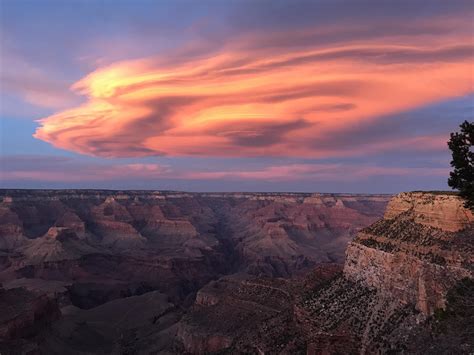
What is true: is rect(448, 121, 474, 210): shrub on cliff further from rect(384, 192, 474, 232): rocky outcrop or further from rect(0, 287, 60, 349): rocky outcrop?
rect(0, 287, 60, 349): rocky outcrop

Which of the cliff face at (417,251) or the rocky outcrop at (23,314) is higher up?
the cliff face at (417,251)

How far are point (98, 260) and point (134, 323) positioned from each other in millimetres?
79356

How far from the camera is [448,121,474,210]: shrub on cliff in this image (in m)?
36.5

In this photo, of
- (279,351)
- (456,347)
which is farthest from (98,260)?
(456,347)

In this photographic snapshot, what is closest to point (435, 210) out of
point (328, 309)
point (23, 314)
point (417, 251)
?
point (417, 251)

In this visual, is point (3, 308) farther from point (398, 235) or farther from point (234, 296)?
point (398, 235)

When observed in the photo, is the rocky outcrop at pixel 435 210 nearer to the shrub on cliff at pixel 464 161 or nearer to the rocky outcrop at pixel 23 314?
the shrub on cliff at pixel 464 161

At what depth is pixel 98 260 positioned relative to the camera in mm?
177375

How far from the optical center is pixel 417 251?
40.1 m

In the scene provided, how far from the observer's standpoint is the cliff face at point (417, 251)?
36572 millimetres

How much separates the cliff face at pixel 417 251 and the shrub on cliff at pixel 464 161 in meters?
3.42

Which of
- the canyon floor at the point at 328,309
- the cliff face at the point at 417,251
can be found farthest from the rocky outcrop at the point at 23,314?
the cliff face at the point at 417,251

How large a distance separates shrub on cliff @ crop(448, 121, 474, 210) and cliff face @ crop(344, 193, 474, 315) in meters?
3.42

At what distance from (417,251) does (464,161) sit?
28.1 feet
